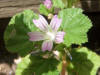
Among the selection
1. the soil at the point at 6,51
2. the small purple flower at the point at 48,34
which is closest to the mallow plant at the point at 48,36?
the small purple flower at the point at 48,34

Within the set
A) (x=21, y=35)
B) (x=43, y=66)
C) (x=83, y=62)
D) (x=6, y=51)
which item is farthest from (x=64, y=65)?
(x=6, y=51)

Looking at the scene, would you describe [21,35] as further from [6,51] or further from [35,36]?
[6,51]

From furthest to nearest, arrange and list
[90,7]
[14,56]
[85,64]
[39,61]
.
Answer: [14,56] < [90,7] < [85,64] < [39,61]

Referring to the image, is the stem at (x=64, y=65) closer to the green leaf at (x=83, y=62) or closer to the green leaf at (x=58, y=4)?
the green leaf at (x=83, y=62)

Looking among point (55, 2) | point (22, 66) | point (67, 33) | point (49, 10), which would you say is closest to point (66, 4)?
point (55, 2)

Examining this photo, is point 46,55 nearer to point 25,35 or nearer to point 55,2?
point 25,35

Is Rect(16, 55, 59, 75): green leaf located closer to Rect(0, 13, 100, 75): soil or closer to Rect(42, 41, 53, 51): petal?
Rect(42, 41, 53, 51): petal

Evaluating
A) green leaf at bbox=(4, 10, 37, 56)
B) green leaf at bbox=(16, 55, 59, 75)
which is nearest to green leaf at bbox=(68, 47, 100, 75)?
green leaf at bbox=(16, 55, 59, 75)
